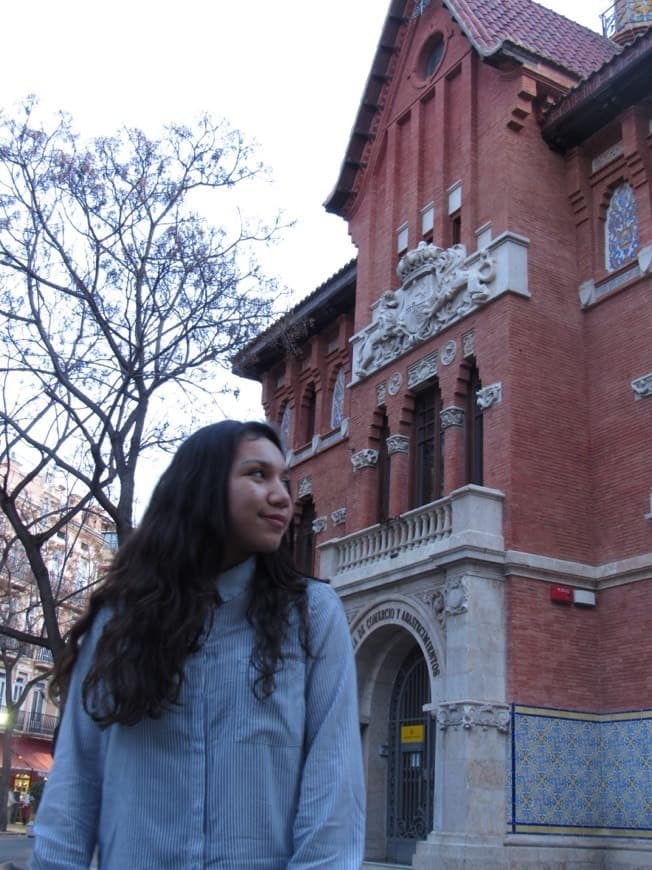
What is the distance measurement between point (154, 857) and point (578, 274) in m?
14.7

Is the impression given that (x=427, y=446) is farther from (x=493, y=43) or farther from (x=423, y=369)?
(x=493, y=43)

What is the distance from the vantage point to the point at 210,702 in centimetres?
202

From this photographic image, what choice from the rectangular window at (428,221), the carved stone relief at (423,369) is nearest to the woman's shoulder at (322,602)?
the carved stone relief at (423,369)

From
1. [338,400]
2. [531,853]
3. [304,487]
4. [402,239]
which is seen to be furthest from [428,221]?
[531,853]

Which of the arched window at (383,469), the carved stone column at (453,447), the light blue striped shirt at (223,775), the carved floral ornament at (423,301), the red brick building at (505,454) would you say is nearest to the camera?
the light blue striped shirt at (223,775)

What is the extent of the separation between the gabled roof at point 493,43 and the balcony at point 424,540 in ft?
24.0

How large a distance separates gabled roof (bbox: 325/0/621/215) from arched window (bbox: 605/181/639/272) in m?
2.10

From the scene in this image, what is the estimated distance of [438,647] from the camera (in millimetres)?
13414

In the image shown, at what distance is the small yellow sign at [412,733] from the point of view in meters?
14.8

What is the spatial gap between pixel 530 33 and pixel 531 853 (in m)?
13.8

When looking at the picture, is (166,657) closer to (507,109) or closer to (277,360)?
(507,109)

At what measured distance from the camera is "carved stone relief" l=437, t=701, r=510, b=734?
488 inches

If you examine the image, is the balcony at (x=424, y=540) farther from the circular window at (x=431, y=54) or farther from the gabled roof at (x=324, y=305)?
the circular window at (x=431, y=54)

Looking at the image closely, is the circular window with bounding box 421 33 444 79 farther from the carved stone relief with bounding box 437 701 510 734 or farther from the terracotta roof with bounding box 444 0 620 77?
the carved stone relief with bounding box 437 701 510 734
